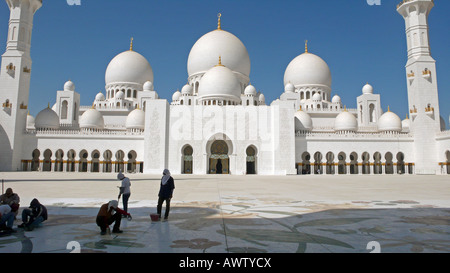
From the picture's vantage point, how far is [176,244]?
3340 mm

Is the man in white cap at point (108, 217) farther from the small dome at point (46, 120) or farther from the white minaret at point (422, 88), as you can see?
the white minaret at point (422, 88)

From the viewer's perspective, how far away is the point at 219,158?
27.3m

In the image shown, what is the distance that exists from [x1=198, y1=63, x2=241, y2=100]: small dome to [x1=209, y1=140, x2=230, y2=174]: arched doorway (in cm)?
486

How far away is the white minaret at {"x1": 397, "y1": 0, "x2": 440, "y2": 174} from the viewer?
27.8m

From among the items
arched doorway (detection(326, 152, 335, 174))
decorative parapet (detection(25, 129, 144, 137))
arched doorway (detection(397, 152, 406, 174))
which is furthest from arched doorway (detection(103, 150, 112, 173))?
arched doorway (detection(397, 152, 406, 174))

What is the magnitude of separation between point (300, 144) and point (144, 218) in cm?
2500

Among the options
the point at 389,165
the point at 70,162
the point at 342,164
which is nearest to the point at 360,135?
the point at 342,164

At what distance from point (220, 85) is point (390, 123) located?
57.3ft

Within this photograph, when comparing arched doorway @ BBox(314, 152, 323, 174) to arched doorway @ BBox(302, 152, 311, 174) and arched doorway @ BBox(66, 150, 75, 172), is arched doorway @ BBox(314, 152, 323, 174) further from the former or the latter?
arched doorway @ BBox(66, 150, 75, 172)

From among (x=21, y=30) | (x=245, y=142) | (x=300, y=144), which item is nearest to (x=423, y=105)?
(x=300, y=144)

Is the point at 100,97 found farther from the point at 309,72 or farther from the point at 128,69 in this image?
the point at 309,72

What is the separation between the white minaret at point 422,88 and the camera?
27.8m

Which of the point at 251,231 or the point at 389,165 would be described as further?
the point at 389,165

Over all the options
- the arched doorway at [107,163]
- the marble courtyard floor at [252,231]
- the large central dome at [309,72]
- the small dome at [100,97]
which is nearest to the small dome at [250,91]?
the large central dome at [309,72]
